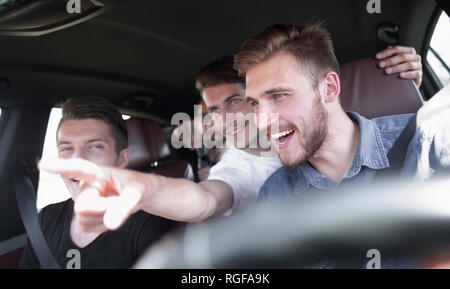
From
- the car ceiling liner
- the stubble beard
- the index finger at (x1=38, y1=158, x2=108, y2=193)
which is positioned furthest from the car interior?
the index finger at (x1=38, y1=158, x2=108, y2=193)

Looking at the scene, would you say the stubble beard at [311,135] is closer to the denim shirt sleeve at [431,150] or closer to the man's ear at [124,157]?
the denim shirt sleeve at [431,150]

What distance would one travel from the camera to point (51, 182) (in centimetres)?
90

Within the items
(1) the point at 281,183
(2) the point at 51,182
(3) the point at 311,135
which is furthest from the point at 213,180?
(2) the point at 51,182

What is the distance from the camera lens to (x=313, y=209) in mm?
896

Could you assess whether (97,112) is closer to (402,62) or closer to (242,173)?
(242,173)

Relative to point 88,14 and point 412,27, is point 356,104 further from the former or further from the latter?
point 88,14

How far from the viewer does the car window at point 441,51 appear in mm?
910

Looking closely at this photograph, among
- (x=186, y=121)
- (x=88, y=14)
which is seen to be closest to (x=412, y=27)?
(x=186, y=121)

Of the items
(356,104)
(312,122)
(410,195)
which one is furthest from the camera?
(356,104)

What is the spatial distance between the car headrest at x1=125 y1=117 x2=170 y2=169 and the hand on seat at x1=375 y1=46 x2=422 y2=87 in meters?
0.68

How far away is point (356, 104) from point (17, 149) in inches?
35.8

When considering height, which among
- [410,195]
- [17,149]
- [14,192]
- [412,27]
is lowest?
[410,195]

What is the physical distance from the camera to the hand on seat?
1.03 metres
